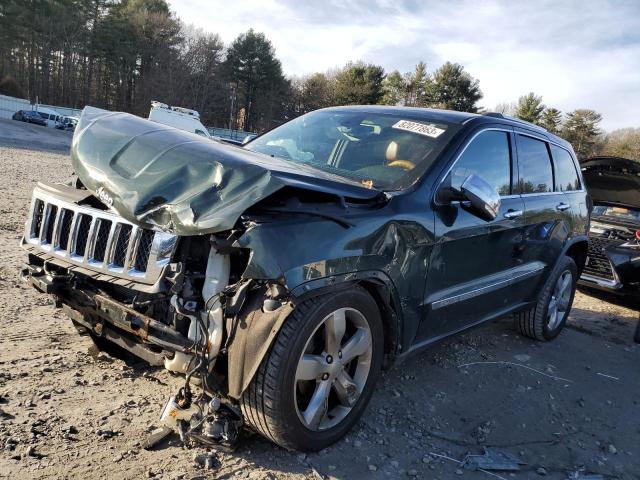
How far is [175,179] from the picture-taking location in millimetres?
2488

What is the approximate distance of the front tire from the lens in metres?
2.36

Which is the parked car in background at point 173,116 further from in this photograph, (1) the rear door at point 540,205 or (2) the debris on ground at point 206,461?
(2) the debris on ground at point 206,461

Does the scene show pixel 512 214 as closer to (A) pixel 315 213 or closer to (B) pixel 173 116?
(A) pixel 315 213

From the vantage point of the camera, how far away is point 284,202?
7.93ft

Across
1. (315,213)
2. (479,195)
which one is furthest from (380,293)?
(479,195)

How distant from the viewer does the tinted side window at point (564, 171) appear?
488 cm

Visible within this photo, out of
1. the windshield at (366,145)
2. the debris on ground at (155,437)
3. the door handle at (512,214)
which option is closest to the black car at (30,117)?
the windshield at (366,145)

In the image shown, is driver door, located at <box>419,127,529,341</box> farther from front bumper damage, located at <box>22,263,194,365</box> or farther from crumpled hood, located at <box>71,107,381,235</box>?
front bumper damage, located at <box>22,263,194,365</box>

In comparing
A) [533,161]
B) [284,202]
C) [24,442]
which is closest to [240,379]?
[284,202]

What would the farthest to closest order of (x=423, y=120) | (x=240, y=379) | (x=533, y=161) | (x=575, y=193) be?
(x=575, y=193)
(x=533, y=161)
(x=423, y=120)
(x=240, y=379)

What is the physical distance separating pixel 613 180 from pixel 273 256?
7.13m

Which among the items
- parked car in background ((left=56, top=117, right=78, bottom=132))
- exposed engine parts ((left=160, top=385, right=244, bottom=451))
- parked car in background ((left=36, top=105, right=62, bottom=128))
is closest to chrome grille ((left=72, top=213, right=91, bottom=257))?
exposed engine parts ((left=160, top=385, right=244, bottom=451))

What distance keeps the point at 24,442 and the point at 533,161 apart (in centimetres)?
415

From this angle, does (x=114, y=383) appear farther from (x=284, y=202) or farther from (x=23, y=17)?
(x=23, y=17)
